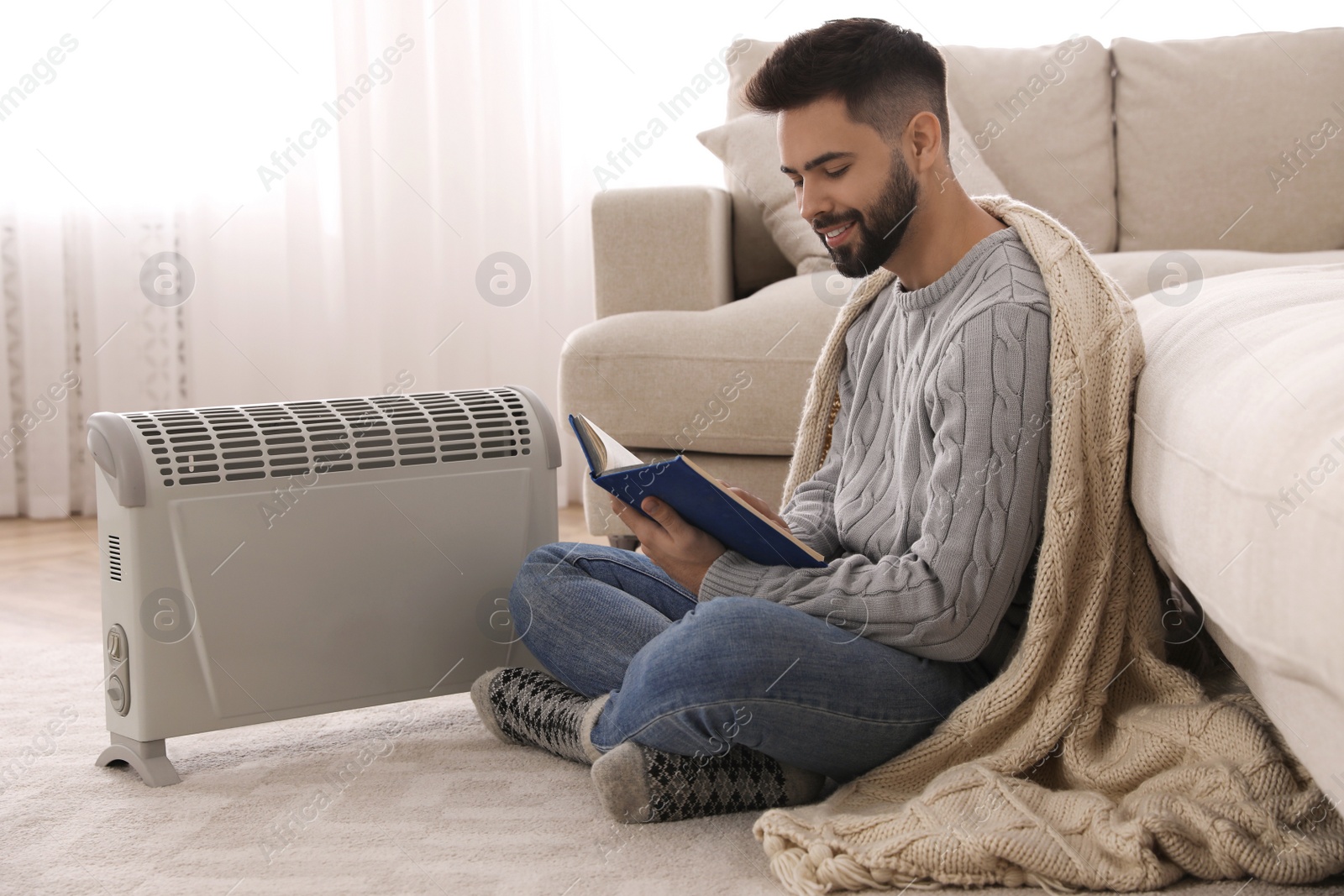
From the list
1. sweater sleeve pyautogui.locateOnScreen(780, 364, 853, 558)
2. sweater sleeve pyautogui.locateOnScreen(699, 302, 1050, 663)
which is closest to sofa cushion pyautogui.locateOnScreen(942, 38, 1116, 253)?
sweater sleeve pyautogui.locateOnScreen(780, 364, 853, 558)

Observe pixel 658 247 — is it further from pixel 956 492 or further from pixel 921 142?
pixel 956 492

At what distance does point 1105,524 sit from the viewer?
98 cm

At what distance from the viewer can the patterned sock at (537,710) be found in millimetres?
1176

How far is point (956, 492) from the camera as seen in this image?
953mm

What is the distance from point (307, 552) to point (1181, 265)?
4.20ft

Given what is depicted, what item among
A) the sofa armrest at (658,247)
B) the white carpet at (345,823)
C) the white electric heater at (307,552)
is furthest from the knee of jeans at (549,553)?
the sofa armrest at (658,247)

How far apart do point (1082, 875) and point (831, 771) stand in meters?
0.26

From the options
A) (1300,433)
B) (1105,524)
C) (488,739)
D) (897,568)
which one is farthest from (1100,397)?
(488,739)

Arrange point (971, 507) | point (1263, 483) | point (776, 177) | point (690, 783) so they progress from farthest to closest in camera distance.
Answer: point (776, 177) < point (690, 783) < point (971, 507) < point (1263, 483)

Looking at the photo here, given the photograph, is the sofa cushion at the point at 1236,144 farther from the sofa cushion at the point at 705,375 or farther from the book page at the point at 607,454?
the book page at the point at 607,454

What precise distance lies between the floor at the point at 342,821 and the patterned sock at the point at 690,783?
2 cm

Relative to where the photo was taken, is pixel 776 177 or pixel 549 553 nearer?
pixel 549 553

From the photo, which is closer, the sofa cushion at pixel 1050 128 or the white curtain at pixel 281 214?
the sofa cushion at pixel 1050 128

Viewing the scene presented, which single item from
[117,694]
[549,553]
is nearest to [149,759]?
[117,694]
